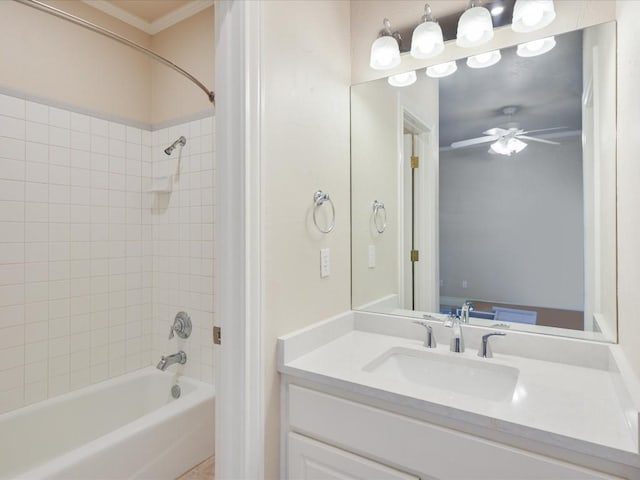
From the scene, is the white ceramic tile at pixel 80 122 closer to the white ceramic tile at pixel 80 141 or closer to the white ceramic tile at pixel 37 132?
the white ceramic tile at pixel 80 141

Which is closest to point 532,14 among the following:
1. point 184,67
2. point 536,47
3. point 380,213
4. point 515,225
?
point 536,47

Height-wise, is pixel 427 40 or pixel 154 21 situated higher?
pixel 154 21

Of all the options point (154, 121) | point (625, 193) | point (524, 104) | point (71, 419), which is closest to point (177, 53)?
point (154, 121)

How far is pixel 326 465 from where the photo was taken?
3.61ft

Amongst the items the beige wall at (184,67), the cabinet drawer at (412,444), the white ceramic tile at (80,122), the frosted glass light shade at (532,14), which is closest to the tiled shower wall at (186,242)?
the beige wall at (184,67)

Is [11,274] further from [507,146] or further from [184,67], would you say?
[507,146]

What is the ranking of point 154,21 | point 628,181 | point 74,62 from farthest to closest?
point 154,21, point 74,62, point 628,181

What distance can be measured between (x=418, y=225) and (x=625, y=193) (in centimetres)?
74

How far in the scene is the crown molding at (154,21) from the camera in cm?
207

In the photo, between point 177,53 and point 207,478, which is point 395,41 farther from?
point 207,478

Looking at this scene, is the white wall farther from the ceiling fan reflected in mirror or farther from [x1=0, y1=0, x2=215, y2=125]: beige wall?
[x1=0, y1=0, x2=215, y2=125]: beige wall

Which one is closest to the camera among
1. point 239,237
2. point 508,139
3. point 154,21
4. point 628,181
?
point 628,181

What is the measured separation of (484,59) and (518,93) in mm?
193

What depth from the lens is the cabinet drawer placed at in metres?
0.83
